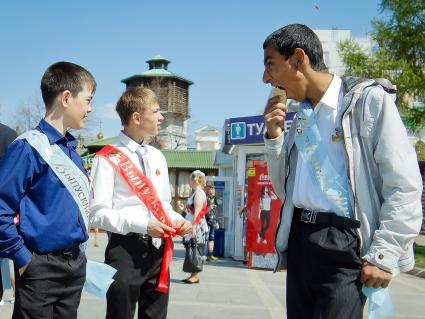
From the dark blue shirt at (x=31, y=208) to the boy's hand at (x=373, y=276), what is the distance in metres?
1.41

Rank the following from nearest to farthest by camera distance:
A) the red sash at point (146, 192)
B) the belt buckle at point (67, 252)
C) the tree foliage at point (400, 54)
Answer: the belt buckle at point (67, 252) < the red sash at point (146, 192) < the tree foliage at point (400, 54)

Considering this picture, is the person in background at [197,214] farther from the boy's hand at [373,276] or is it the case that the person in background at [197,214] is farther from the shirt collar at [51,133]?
the boy's hand at [373,276]

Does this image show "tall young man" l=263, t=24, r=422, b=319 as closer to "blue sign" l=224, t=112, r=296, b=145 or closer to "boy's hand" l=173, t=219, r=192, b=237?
"boy's hand" l=173, t=219, r=192, b=237

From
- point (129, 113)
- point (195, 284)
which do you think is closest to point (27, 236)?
point (129, 113)

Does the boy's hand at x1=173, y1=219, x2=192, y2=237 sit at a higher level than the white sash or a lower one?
lower

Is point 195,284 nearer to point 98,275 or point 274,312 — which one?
point 274,312

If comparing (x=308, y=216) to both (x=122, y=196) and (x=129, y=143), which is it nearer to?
(x=122, y=196)

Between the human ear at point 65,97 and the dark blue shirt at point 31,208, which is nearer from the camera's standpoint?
the dark blue shirt at point 31,208

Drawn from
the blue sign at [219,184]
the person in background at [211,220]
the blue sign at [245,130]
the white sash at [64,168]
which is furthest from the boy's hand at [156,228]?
the blue sign at [219,184]

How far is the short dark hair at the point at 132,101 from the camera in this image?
11.2 ft

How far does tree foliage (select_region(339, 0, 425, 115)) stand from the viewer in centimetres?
1773

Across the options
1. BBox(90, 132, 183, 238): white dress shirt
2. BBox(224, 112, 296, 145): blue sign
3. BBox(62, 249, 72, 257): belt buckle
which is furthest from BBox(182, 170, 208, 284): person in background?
BBox(62, 249, 72, 257): belt buckle

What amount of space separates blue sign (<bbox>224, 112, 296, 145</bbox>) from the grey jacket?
29.7 feet

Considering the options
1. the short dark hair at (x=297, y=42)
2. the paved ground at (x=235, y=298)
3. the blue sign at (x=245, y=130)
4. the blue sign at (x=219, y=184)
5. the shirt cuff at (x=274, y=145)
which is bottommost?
the paved ground at (x=235, y=298)
